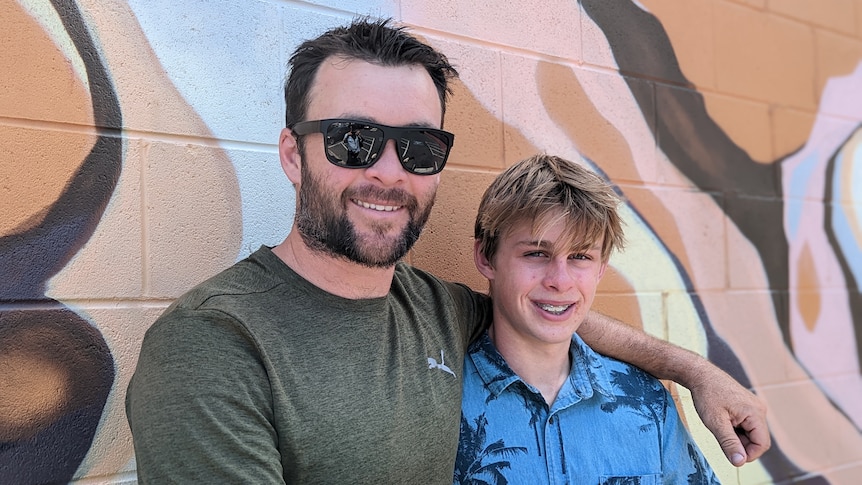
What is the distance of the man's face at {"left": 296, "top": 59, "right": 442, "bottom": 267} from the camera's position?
160cm

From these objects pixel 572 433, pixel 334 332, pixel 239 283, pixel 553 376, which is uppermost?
pixel 239 283

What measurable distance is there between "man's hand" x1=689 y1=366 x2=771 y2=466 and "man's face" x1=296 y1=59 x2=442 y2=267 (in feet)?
3.03

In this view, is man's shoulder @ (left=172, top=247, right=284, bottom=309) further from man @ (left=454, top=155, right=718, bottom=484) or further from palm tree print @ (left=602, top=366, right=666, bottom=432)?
palm tree print @ (left=602, top=366, right=666, bottom=432)

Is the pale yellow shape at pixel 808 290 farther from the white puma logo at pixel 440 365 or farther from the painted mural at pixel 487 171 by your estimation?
the white puma logo at pixel 440 365

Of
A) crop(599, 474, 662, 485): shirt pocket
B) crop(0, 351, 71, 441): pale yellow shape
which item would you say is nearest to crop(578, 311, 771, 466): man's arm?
crop(599, 474, 662, 485): shirt pocket

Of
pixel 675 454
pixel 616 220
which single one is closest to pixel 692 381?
pixel 675 454

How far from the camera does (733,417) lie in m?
1.90

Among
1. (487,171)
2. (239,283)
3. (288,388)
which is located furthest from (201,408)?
(487,171)

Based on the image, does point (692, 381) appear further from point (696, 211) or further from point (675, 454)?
point (696, 211)

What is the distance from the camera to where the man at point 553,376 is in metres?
1.77

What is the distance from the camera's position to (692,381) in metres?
2.04

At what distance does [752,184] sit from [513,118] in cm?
144

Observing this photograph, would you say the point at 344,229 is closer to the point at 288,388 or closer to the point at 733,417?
the point at 288,388

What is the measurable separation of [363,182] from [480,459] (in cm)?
71
